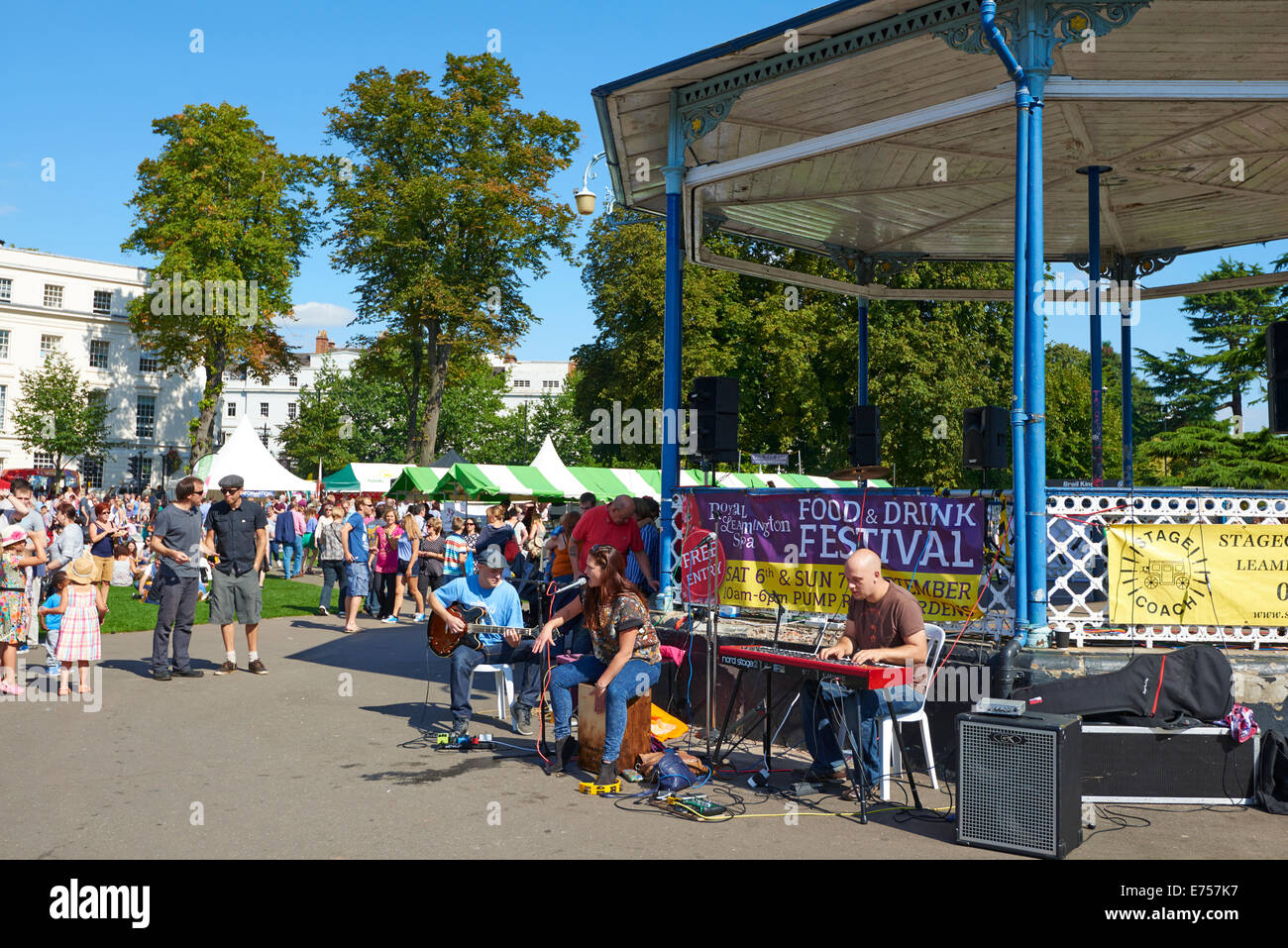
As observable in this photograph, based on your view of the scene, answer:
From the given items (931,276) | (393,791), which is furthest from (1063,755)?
(931,276)

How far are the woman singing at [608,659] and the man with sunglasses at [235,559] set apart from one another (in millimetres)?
4691

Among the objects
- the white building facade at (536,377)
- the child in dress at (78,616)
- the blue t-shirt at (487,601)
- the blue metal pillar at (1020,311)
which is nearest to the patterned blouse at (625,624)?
the blue t-shirt at (487,601)

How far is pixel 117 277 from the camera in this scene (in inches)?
2859

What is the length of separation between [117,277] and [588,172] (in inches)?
2786

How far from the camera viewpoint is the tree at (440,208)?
3688 centimetres

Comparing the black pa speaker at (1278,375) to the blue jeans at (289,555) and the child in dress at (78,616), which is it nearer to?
the child in dress at (78,616)

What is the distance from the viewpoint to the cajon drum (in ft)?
24.7

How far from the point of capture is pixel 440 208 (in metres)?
37.0

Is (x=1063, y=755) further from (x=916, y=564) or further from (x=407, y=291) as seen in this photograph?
(x=407, y=291)

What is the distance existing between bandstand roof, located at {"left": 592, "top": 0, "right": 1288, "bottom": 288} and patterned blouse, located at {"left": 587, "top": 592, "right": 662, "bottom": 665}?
190 inches

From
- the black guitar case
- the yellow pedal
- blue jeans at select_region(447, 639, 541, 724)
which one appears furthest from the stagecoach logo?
blue jeans at select_region(447, 639, 541, 724)

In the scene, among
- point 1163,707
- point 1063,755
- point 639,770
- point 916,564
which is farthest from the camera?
point 916,564

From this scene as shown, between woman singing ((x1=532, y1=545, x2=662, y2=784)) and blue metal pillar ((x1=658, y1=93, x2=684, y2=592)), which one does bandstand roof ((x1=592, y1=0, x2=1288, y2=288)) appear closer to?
blue metal pillar ((x1=658, y1=93, x2=684, y2=592))

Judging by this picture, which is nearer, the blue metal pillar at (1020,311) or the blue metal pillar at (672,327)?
the blue metal pillar at (1020,311)
